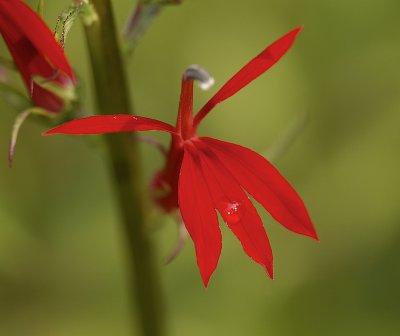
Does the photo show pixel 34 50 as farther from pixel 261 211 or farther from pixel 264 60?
pixel 261 211

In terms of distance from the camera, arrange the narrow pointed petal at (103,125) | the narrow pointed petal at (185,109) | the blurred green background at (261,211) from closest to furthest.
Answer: the narrow pointed petal at (103,125), the narrow pointed petal at (185,109), the blurred green background at (261,211)

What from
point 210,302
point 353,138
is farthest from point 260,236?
point 353,138

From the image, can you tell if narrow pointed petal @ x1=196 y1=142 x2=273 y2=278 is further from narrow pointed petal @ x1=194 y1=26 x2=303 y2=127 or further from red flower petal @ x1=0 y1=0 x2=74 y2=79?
red flower petal @ x1=0 y1=0 x2=74 y2=79

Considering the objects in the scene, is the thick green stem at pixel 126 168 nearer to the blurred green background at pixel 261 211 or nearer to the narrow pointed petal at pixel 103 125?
the narrow pointed petal at pixel 103 125

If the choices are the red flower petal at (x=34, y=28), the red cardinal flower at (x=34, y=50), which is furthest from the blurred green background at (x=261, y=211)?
the red flower petal at (x=34, y=28)

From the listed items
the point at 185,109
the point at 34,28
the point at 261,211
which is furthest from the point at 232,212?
the point at 261,211

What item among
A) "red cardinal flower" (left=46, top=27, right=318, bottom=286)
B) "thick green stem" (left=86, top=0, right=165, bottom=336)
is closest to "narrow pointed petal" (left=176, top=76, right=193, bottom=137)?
"red cardinal flower" (left=46, top=27, right=318, bottom=286)
